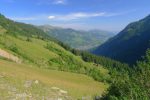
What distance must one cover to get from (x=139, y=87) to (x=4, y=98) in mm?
15684

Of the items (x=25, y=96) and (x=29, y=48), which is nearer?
(x=25, y=96)

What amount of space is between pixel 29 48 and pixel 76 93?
130382 millimetres

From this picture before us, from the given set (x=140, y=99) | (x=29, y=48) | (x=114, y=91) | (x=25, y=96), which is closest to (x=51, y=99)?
(x=25, y=96)

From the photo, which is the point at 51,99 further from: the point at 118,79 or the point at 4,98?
the point at 118,79

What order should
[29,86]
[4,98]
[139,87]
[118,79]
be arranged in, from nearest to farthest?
[139,87], [118,79], [4,98], [29,86]

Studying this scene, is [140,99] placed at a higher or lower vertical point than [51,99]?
higher

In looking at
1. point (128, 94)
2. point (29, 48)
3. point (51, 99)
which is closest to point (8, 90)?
point (51, 99)

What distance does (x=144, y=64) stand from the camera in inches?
1204

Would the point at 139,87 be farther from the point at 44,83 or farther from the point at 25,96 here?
the point at 44,83

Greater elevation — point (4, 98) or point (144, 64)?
point (144, 64)

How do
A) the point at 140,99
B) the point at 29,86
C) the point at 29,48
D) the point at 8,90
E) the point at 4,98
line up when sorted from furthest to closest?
1. the point at 29,48
2. the point at 29,86
3. the point at 8,90
4. the point at 4,98
5. the point at 140,99

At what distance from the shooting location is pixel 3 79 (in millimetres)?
43000

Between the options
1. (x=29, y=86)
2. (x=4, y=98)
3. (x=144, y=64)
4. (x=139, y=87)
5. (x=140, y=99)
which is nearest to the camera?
(x=140, y=99)

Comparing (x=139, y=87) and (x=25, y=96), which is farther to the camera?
(x=25, y=96)
